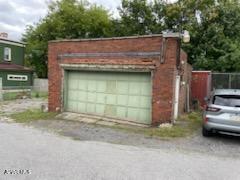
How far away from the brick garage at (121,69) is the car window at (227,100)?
6.72ft

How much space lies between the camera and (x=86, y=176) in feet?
16.1

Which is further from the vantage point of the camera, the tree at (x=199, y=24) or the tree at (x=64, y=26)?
the tree at (x=64, y=26)

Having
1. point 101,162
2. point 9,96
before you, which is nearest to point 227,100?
point 101,162

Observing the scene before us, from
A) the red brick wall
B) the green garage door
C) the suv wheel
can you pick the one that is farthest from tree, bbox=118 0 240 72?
the suv wheel

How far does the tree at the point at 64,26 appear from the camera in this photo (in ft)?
119

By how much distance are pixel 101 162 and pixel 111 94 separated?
5911mm

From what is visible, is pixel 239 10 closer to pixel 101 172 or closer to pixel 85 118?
pixel 85 118

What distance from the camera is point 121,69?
11016 millimetres

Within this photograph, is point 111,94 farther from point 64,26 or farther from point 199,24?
point 64,26

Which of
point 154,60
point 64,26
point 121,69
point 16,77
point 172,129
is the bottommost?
point 172,129

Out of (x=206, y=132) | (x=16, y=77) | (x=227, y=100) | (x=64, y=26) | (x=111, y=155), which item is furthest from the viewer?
(x=64, y=26)

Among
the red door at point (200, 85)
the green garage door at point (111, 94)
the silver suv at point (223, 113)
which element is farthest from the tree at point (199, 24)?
the silver suv at point (223, 113)

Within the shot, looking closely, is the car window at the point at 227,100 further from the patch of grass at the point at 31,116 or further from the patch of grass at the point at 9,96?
the patch of grass at the point at 9,96

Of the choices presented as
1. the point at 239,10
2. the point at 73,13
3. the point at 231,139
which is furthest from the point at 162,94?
the point at 73,13
